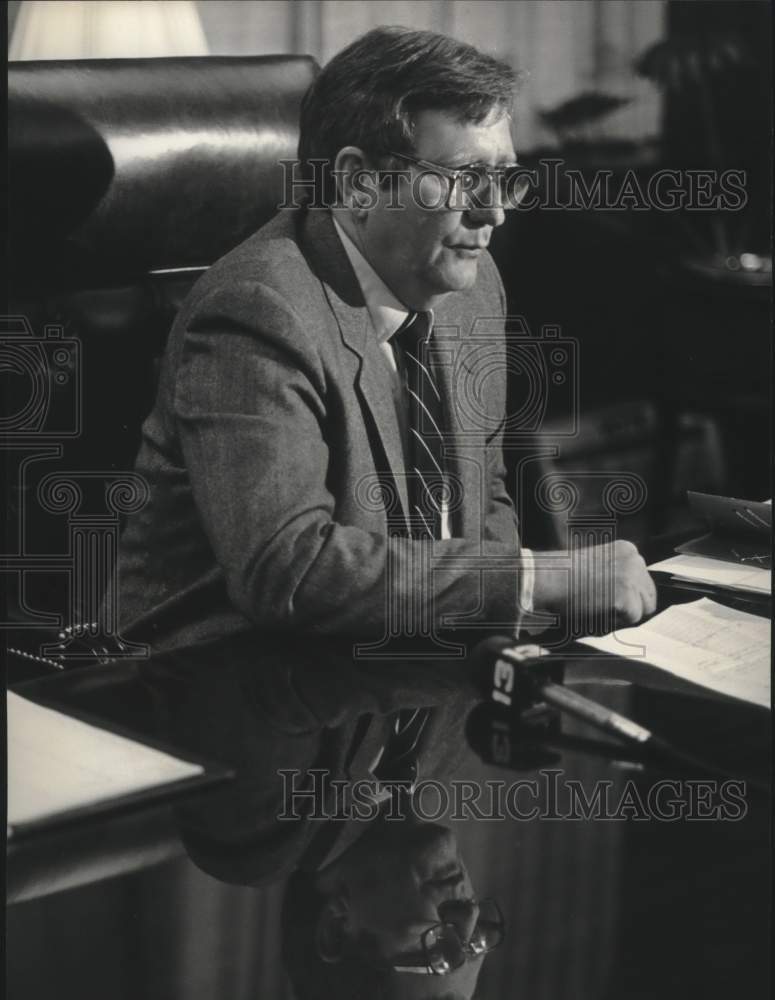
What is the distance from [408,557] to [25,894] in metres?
0.61

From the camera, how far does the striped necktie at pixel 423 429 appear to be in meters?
1.62

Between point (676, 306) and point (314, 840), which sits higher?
point (676, 306)

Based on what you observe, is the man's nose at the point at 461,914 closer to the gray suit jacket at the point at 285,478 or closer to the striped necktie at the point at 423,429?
the gray suit jacket at the point at 285,478

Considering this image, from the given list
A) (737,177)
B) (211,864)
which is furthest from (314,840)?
(737,177)

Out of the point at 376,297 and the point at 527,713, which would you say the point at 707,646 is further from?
the point at 376,297

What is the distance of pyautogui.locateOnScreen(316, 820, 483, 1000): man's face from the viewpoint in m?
0.75

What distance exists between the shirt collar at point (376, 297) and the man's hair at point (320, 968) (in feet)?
2.84

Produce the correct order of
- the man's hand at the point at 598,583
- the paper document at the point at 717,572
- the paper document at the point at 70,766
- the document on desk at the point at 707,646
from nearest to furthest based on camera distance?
1. the paper document at the point at 70,766
2. the document on desk at the point at 707,646
3. the man's hand at the point at 598,583
4. the paper document at the point at 717,572

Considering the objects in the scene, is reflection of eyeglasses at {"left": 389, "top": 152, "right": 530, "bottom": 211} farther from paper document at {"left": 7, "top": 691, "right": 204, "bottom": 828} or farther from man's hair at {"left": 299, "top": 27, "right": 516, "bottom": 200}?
paper document at {"left": 7, "top": 691, "right": 204, "bottom": 828}

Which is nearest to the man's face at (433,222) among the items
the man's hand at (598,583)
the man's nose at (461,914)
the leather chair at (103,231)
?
the leather chair at (103,231)

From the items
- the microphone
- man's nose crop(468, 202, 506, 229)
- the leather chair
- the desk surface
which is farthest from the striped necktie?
the desk surface

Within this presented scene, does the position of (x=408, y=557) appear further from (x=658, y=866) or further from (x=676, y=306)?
(x=676, y=306)

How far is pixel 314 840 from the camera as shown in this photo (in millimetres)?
890

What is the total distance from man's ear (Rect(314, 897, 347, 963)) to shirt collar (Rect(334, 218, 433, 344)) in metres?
0.85
